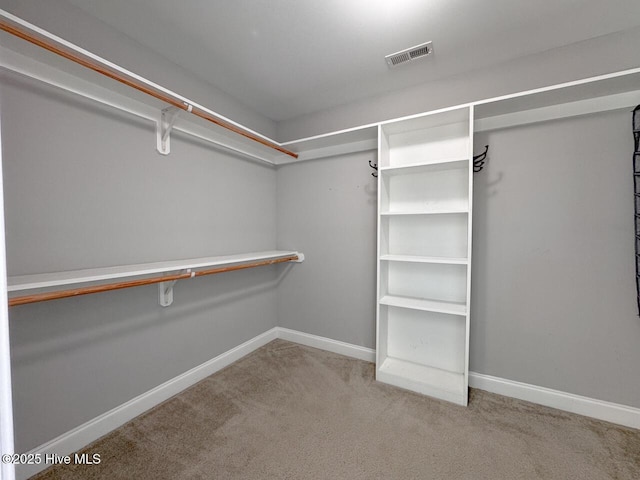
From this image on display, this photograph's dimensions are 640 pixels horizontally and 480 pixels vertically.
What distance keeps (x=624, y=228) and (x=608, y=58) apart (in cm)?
106

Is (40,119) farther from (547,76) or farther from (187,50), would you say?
(547,76)

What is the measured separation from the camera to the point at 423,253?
2.22 metres

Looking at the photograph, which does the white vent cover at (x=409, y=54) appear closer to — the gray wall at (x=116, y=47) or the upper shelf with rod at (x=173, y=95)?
the upper shelf with rod at (x=173, y=95)

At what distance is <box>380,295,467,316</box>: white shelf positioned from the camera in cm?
193

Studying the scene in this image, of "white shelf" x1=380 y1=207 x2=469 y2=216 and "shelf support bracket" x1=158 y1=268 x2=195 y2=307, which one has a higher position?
"white shelf" x1=380 y1=207 x2=469 y2=216

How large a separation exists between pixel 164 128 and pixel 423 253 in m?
2.13

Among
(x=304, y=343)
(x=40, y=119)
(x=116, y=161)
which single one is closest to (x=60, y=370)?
(x=116, y=161)

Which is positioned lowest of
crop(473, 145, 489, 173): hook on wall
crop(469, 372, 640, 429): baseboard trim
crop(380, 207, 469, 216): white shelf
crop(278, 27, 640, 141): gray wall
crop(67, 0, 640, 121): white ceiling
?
crop(469, 372, 640, 429): baseboard trim

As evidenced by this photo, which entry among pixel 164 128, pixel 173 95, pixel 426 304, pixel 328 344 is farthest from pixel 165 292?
pixel 426 304

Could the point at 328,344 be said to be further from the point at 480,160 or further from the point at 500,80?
the point at 500,80

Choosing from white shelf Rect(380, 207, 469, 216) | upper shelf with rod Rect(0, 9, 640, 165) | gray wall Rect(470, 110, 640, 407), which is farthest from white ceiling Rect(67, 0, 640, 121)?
white shelf Rect(380, 207, 469, 216)

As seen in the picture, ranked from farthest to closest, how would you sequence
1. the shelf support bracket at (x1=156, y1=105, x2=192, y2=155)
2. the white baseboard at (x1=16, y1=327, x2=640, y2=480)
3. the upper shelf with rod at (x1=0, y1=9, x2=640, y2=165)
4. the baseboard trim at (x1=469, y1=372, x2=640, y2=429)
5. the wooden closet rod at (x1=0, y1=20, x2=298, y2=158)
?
the shelf support bracket at (x1=156, y1=105, x2=192, y2=155)
the baseboard trim at (x1=469, y1=372, x2=640, y2=429)
the white baseboard at (x1=16, y1=327, x2=640, y2=480)
the upper shelf with rod at (x1=0, y1=9, x2=640, y2=165)
the wooden closet rod at (x1=0, y1=20, x2=298, y2=158)

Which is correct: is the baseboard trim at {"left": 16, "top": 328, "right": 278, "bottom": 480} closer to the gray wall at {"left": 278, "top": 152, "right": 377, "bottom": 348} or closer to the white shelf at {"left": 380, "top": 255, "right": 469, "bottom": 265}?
the gray wall at {"left": 278, "top": 152, "right": 377, "bottom": 348}

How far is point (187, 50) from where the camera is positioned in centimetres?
182
